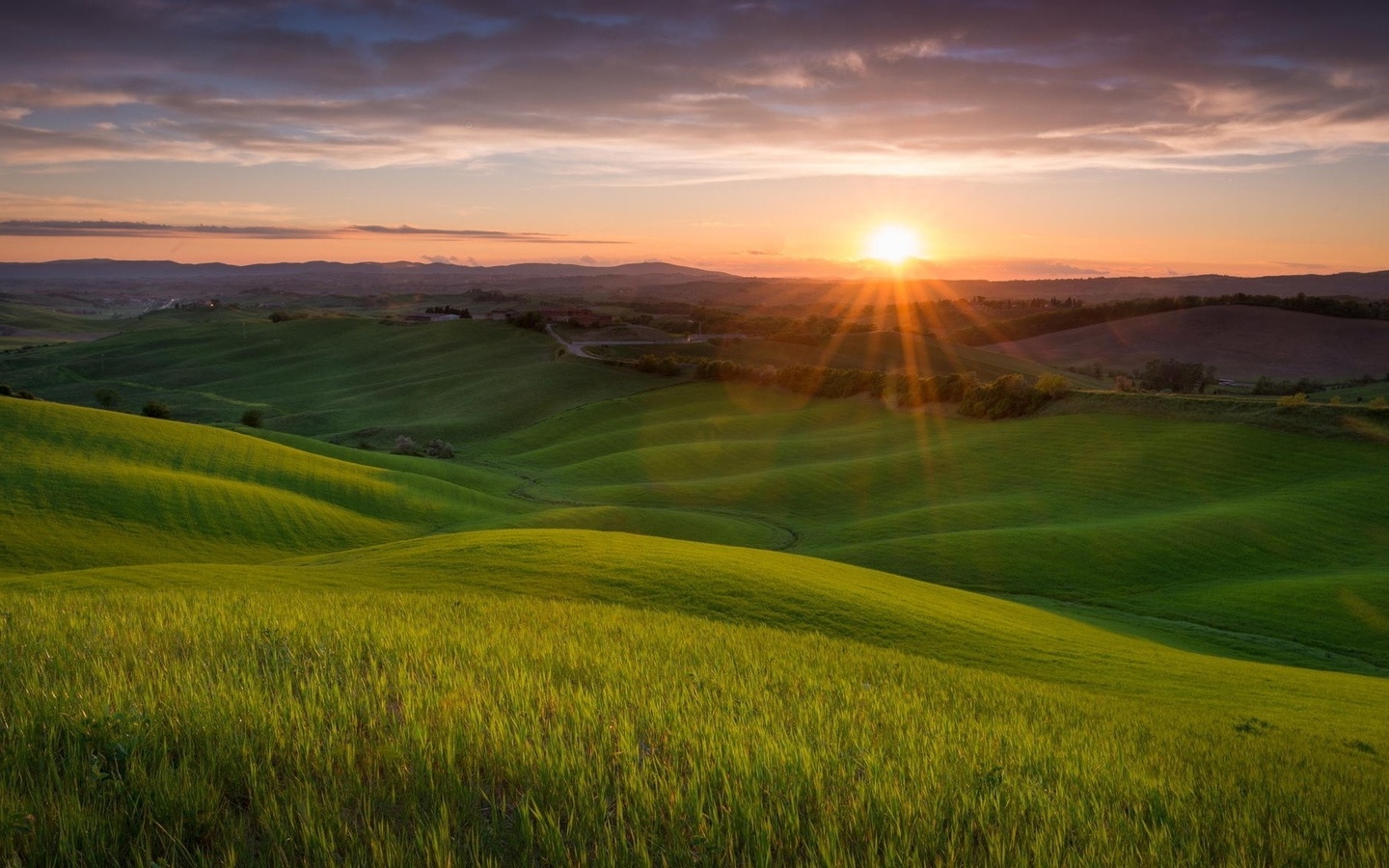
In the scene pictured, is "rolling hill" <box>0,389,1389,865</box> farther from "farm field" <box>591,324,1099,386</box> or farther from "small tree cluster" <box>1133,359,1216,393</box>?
"small tree cluster" <box>1133,359,1216,393</box>

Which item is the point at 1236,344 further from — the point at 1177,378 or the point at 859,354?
the point at 859,354

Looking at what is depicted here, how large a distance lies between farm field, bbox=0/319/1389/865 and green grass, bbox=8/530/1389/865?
0.05 m

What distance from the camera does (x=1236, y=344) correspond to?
164 m

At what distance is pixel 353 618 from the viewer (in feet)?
40.5

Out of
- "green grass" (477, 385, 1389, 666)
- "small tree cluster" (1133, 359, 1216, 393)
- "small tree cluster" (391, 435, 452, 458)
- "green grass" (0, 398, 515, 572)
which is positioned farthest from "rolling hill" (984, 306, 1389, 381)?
"green grass" (0, 398, 515, 572)

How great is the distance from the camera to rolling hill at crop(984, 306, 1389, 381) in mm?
151250

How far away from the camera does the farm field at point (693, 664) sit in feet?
16.6

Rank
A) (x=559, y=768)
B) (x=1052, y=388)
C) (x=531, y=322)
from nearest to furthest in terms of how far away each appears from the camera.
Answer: (x=559, y=768) → (x=1052, y=388) → (x=531, y=322)

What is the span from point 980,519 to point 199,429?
55133 millimetres

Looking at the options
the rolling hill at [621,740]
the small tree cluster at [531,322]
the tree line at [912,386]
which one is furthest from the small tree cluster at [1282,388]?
the small tree cluster at [531,322]

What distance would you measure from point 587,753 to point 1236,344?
194861mm

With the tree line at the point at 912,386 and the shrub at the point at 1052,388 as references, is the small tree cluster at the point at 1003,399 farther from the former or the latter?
the shrub at the point at 1052,388

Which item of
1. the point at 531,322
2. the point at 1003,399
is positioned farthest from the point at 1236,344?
the point at 531,322

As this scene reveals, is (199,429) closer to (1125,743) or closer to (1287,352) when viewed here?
(1125,743)
